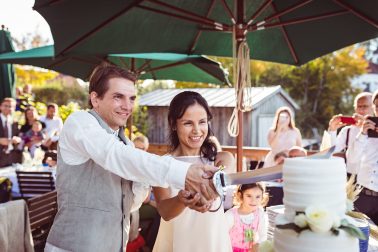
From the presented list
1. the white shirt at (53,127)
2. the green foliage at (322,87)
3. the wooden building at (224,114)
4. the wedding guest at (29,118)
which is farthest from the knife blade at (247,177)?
the green foliage at (322,87)

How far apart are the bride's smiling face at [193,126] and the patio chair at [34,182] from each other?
3.29m

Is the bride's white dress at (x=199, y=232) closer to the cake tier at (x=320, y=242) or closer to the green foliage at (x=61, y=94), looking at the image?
the cake tier at (x=320, y=242)

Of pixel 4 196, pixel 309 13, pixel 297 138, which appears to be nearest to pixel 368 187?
pixel 309 13

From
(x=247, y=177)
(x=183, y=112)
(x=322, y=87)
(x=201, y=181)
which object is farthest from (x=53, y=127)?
(x=322, y=87)

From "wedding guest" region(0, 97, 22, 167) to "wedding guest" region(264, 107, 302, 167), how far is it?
376cm

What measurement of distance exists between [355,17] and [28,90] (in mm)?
9881

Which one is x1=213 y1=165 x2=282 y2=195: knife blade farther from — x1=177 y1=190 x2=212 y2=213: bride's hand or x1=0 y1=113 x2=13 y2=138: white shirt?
x1=0 y1=113 x2=13 y2=138: white shirt

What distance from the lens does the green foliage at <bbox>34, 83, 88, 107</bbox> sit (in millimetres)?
21000

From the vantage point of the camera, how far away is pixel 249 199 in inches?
106

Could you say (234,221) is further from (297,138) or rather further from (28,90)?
(28,90)

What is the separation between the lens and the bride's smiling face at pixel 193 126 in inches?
78.5

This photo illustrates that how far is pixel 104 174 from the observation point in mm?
1714

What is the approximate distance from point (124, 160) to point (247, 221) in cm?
127

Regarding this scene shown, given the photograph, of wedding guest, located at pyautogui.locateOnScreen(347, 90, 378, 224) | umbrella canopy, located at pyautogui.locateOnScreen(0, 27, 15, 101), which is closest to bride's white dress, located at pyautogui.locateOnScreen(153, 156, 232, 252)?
wedding guest, located at pyautogui.locateOnScreen(347, 90, 378, 224)
